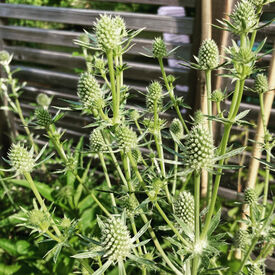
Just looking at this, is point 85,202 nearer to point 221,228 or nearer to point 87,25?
point 221,228

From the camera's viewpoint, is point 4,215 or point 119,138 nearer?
point 119,138

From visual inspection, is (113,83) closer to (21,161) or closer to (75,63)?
(21,161)

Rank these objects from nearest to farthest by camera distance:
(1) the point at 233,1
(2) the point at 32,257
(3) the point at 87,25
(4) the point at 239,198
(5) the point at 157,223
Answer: (1) the point at 233,1 → (2) the point at 32,257 → (4) the point at 239,198 → (5) the point at 157,223 → (3) the point at 87,25

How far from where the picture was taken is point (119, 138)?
1.05 meters

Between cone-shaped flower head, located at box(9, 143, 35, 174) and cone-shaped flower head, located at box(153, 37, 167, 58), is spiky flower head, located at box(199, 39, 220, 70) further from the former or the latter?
cone-shaped flower head, located at box(9, 143, 35, 174)

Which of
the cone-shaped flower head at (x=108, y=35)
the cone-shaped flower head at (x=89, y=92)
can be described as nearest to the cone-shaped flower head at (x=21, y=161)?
the cone-shaped flower head at (x=89, y=92)

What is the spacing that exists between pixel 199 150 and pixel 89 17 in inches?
79.9

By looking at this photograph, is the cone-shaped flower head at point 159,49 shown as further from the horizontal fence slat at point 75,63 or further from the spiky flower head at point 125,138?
the horizontal fence slat at point 75,63

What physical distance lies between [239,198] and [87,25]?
1.80 m

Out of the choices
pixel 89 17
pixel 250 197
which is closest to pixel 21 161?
pixel 250 197

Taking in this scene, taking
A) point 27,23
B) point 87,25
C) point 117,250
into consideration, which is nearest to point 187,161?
point 117,250

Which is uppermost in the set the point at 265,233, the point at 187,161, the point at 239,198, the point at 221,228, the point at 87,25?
the point at 87,25

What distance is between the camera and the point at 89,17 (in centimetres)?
258

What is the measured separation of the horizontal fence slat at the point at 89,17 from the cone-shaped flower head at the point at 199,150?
5.06 ft
